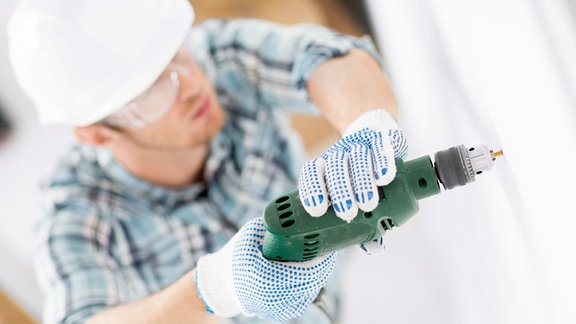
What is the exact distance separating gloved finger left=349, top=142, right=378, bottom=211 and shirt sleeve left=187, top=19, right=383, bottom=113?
556 mm

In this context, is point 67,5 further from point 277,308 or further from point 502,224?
point 502,224

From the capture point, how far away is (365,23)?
6.95 feet

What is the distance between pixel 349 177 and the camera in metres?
0.90

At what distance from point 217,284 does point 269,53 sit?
0.68 m

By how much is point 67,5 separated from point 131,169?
1.58 feet

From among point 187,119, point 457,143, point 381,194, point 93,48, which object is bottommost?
point 457,143

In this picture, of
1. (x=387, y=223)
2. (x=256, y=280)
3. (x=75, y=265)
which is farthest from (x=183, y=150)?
(x=387, y=223)

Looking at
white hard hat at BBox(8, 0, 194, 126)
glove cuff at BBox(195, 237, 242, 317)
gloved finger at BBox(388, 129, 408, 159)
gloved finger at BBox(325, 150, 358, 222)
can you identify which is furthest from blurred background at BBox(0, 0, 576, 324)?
white hard hat at BBox(8, 0, 194, 126)

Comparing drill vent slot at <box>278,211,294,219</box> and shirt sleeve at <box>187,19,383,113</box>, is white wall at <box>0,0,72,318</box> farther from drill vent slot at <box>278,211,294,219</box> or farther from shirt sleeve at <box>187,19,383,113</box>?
drill vent slot at <box>278,211,294,219</box>

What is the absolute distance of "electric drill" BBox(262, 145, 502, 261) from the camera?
871 millimetres

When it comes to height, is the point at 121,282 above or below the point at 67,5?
below

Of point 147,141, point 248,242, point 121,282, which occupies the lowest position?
point 121,282

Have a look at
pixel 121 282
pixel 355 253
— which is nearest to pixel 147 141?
pixel 121 282

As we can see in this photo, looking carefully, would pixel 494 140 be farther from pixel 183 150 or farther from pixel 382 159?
pixel 183 150
